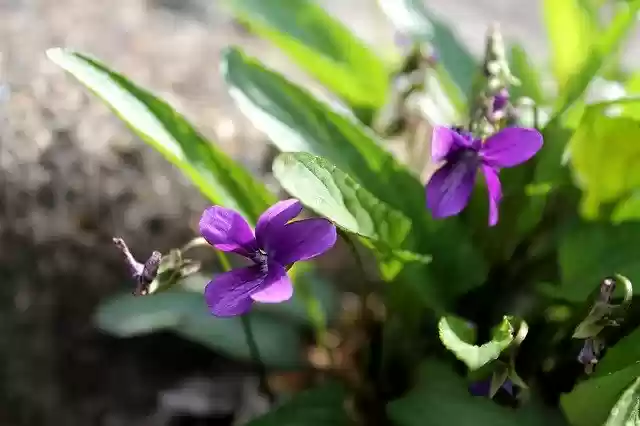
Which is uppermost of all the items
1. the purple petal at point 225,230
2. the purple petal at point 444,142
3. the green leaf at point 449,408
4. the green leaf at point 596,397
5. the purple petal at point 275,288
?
the purple petal at point 444,142

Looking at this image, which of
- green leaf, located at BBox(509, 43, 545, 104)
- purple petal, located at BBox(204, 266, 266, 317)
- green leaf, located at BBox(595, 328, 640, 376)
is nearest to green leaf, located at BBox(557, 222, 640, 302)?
green leaf, located at BBox(595, 328, 640, 376)

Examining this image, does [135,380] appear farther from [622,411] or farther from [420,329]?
[622,411]

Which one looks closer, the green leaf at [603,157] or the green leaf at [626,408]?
the green leaf at [626,408]

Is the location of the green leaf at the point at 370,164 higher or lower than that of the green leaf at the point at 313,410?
higher

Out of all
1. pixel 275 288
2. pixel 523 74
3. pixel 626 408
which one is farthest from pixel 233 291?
pixel 523 74

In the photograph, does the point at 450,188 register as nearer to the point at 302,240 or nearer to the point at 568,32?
the point at 302,240

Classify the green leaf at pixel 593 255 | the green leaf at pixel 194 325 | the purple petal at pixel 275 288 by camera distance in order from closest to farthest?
the purple petal at pixel 275 288 < the green leaf at pixel 593 255 < the green leaf at pixel 194 325

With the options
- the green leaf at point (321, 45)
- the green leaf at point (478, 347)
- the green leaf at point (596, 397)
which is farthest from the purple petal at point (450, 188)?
the green leaf at point (321, 45)

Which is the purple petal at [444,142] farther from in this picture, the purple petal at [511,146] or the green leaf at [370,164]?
the green leaf at [370,164]
